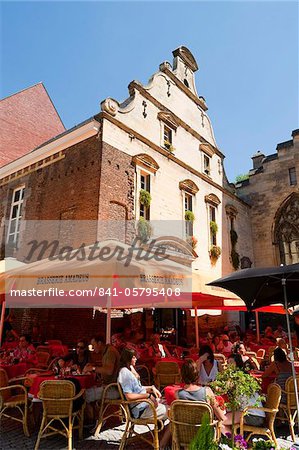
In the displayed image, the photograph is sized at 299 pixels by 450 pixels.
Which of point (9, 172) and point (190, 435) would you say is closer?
point (190, 435)

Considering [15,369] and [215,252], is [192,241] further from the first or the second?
[15,369]

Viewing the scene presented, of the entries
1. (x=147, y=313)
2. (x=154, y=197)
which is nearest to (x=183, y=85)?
(x=154, y=197)

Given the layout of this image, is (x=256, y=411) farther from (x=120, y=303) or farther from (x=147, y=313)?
(x=147, y=313)

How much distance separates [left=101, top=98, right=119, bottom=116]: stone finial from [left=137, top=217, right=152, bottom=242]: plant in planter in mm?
4015

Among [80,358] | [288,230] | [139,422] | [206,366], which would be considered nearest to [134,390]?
[139,422]

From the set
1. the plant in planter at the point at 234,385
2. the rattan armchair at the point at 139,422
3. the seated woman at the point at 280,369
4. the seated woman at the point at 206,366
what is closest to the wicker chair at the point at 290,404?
the seated woman at the point at 280,369

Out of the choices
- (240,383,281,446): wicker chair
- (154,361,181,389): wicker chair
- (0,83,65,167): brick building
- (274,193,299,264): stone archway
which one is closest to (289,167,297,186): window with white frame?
(274,193,299,264): stone archway

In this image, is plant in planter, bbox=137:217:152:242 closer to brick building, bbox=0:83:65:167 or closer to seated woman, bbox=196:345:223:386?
seated woman, bbox=196:345:223:386

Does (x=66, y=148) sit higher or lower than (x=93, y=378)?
higher

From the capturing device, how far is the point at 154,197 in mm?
13523

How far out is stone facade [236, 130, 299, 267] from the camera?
19406 mm

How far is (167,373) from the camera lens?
6297 millimetres

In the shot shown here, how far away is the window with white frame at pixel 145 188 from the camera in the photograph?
42.7 ft

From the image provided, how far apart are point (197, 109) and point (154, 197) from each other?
7.54 metres
